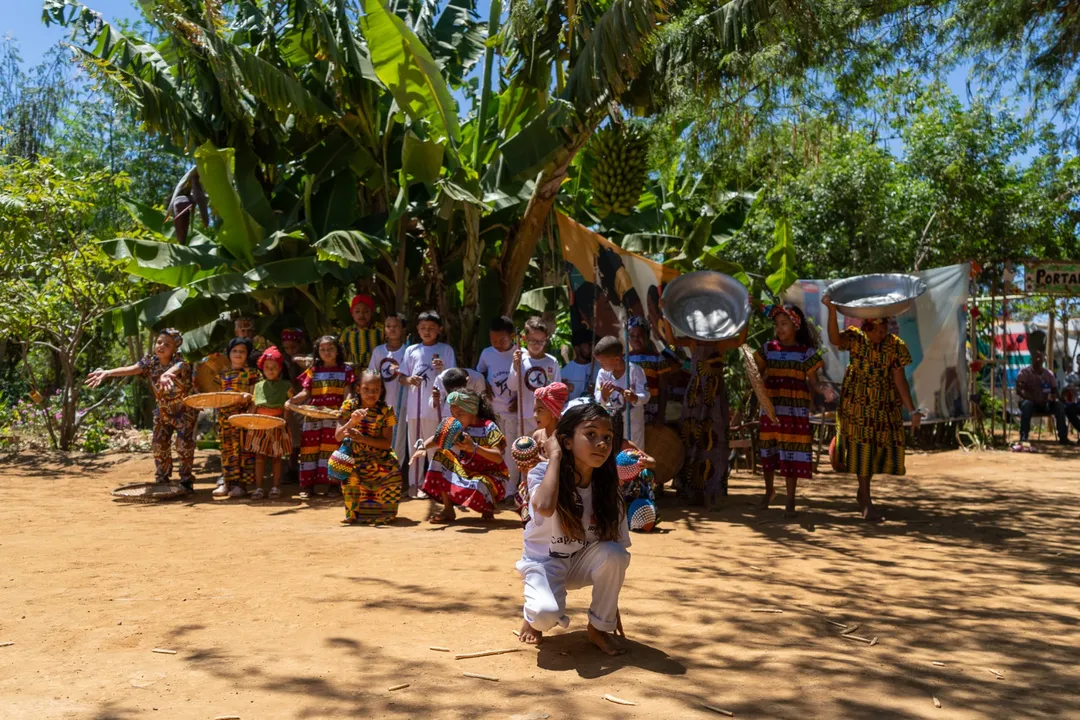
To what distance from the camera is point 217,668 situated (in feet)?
11.8

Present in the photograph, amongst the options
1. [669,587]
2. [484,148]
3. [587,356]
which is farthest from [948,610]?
[484,148]

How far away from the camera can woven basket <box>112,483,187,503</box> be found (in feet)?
29.1

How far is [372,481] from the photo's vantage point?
289 inches

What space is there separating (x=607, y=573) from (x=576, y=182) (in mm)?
8501

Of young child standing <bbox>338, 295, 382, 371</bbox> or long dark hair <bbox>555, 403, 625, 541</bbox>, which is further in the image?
young child standing <bbox>338, 295, 382, 371</bbox>

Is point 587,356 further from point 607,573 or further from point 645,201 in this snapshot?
point 607,573

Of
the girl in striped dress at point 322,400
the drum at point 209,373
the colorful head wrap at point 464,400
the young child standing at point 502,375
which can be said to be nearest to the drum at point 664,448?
the young child standing at point 502,375

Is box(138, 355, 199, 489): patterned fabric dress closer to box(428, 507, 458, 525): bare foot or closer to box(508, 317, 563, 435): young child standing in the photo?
box(428, 507, 458, 525): bare foot

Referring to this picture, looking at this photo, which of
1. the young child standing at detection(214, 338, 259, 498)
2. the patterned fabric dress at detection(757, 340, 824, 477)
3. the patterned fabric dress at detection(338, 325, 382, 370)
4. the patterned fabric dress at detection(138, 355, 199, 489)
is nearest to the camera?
the patterned fabric dress at detection(757, 340, 824, 477)

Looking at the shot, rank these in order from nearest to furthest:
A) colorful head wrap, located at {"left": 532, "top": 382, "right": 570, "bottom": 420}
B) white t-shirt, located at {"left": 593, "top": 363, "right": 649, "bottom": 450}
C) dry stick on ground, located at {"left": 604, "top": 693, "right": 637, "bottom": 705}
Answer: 1. dry stick on ground, located at {"left": 604, "top": 693, "right": 637, "bottom": 705}
2. colorful head wrap, located at {"left": 532, "top": 382, "right": 570, "bottom": 420}
3. white t-shirt, located at {"left": 593, "top": 363, "right": 649, "bottom": 450}

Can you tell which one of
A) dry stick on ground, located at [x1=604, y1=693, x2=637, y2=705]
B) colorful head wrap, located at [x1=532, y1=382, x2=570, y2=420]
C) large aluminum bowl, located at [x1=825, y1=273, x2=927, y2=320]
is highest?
large aluminum bowl, located at [x1=825, y1=273, x2=927, y2=320]

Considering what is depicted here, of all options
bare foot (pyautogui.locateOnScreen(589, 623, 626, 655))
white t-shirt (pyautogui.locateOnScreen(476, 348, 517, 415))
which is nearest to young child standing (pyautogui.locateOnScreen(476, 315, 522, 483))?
white t-shirt (pyautogui.locateOnScreen(476, 348, 517, 415))

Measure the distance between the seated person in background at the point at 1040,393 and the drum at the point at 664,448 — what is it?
9156mm

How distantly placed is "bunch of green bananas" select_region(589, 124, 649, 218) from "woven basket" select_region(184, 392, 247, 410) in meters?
3.79
